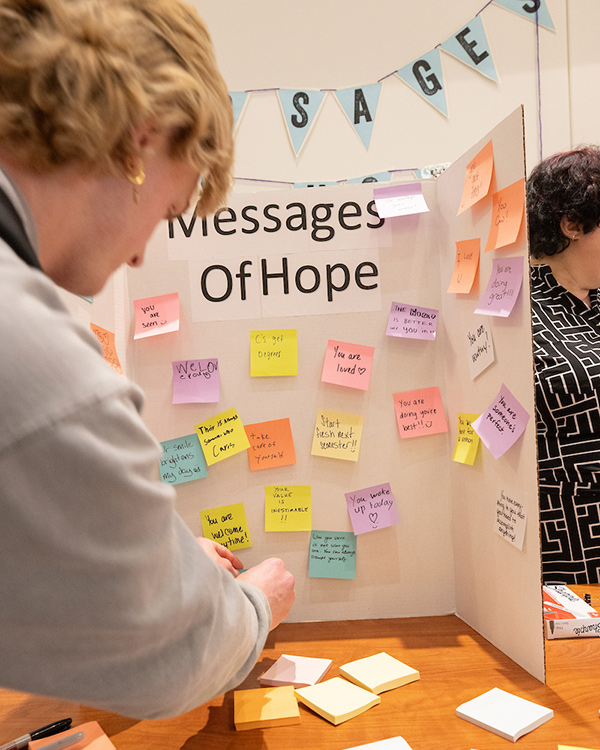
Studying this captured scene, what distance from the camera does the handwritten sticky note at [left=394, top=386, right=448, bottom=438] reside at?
1.21m

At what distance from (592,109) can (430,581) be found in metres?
1.85

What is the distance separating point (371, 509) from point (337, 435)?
16 cm

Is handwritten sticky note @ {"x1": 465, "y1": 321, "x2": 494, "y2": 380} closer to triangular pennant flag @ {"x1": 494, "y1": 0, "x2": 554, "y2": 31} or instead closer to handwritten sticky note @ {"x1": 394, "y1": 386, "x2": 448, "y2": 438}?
handwritten sticky note @ {"x1": 394, "y1": 386, "x2": 448, "y2": 438}

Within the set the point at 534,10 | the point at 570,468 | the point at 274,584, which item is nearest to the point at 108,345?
the point at 274,584

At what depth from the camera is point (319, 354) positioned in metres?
1.22

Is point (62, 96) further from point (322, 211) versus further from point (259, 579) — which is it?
point (322, 211)

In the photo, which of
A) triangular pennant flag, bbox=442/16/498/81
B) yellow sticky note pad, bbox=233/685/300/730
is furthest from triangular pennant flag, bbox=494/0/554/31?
yellow sticky note pad, bbox=233/685/300/730

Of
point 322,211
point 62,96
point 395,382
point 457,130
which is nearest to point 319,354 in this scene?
point 395,382

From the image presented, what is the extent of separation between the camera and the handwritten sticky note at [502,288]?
36.9 inches

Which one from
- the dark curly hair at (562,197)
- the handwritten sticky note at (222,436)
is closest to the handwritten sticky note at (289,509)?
the handwritten sticky note at (222,436)

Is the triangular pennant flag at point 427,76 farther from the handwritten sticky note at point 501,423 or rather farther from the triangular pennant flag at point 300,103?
the handwritten sticky note at point 501,423

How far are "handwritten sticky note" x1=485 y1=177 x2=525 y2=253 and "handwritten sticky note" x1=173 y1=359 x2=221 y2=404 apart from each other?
56 centimetres

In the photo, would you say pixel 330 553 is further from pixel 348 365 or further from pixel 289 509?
pixel 348 365

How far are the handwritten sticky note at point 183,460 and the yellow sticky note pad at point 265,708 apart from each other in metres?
0.42
